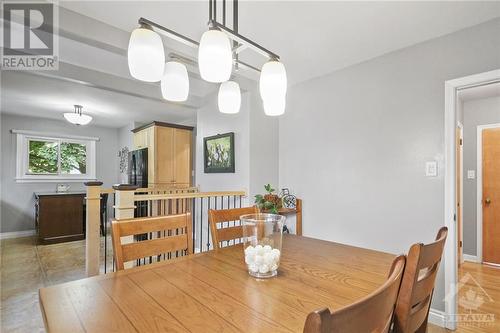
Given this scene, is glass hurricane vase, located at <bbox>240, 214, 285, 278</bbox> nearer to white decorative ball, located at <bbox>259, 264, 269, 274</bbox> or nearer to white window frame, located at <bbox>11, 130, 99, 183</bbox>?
white decorative ball, located at <bbox>259, 264, 269, 274</bbox>

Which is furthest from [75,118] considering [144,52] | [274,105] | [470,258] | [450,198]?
[470,258]

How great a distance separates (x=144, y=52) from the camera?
1030mm

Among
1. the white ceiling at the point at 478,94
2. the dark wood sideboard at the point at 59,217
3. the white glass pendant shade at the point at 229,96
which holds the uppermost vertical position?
the white ceiling at the point at 478,94

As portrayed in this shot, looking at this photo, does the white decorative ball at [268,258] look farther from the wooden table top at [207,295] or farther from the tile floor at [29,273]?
the tile floor at [29,273]

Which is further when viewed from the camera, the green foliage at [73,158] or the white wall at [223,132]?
the green foliage at [73,158]

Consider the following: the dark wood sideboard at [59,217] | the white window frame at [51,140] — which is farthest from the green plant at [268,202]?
the white window frame at [51,140]

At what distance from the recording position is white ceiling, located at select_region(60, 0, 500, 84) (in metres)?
1.83

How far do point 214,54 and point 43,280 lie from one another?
3496mm

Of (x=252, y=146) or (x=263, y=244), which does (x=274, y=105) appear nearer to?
(x=263, y=244)

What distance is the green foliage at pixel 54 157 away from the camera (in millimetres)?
5426

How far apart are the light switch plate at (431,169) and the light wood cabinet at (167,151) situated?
414 centimetres

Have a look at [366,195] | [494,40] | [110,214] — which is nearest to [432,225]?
[366,195]

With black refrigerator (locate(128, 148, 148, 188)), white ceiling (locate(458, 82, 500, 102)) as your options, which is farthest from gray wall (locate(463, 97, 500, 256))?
black refrigerator (locate(128, 148, 148, 188))

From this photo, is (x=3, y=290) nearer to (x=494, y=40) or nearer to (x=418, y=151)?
(x=418, y=151)
